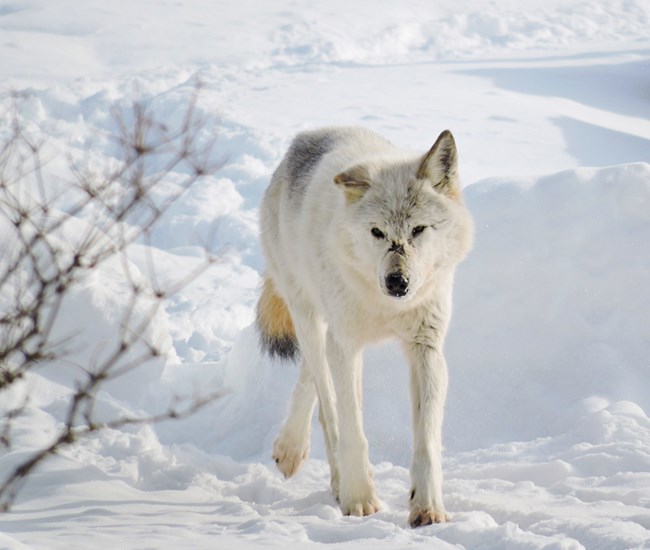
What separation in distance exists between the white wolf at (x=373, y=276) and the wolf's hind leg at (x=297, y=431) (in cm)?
25

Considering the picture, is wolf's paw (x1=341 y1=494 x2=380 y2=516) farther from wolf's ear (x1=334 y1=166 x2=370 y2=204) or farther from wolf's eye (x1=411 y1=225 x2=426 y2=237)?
wolf's ear (x1=334 y1=166 x2=370 y2=204)

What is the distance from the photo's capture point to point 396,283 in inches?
142

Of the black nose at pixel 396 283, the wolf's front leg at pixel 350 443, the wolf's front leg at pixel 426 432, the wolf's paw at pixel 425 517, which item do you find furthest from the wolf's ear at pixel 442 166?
the wolf's paw at pixel 425 517

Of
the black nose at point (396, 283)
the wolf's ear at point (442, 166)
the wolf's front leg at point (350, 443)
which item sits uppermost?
the wolf's ear at point (442, 166)

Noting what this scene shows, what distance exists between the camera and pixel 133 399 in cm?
601

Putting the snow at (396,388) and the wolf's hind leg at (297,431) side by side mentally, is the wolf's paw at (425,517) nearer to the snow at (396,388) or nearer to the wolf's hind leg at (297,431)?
the snow at (396,388)

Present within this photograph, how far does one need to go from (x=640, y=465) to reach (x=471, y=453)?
38.3 inches

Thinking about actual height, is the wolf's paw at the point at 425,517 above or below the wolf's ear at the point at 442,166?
below

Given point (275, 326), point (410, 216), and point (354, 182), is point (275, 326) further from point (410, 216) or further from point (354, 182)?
point (410, 216)

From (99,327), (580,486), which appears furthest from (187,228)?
(580,486)

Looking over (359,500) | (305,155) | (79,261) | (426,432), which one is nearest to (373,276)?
(426,432)

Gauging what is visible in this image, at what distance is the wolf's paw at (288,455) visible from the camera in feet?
16.3

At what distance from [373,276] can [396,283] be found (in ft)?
1.15

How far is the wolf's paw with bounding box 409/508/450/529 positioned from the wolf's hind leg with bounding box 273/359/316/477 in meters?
1.28
